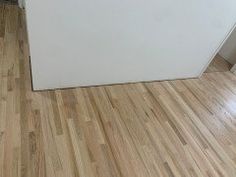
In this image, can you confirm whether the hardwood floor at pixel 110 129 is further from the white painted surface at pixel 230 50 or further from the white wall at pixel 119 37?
the white painted surface at pixel 230 50

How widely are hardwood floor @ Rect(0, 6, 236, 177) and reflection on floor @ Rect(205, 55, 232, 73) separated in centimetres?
55

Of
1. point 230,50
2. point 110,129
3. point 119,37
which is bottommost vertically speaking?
point 110,129

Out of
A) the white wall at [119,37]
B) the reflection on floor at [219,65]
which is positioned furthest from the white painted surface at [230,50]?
the white wall at [119,37]

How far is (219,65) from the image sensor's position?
285cm

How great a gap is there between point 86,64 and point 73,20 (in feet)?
1.25

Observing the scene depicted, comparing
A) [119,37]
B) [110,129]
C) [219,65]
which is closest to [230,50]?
[219,65]

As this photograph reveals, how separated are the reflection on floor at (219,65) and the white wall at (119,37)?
0.50 m

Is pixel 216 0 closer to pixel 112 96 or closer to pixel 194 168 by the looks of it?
pixel 112 96

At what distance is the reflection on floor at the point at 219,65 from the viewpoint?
108 inches

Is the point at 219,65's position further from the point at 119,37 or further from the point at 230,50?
the point at 119,37

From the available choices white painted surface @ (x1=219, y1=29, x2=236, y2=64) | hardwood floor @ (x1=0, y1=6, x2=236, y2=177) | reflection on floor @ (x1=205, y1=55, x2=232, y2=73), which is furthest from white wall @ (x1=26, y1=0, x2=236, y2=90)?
white painted surface @ (x1=219, y1=29, x2=236, y2=64)

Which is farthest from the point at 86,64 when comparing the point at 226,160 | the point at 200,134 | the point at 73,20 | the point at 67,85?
the point at 226,160

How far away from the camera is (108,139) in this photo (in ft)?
5.40

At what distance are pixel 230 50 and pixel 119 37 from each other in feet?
5.94
